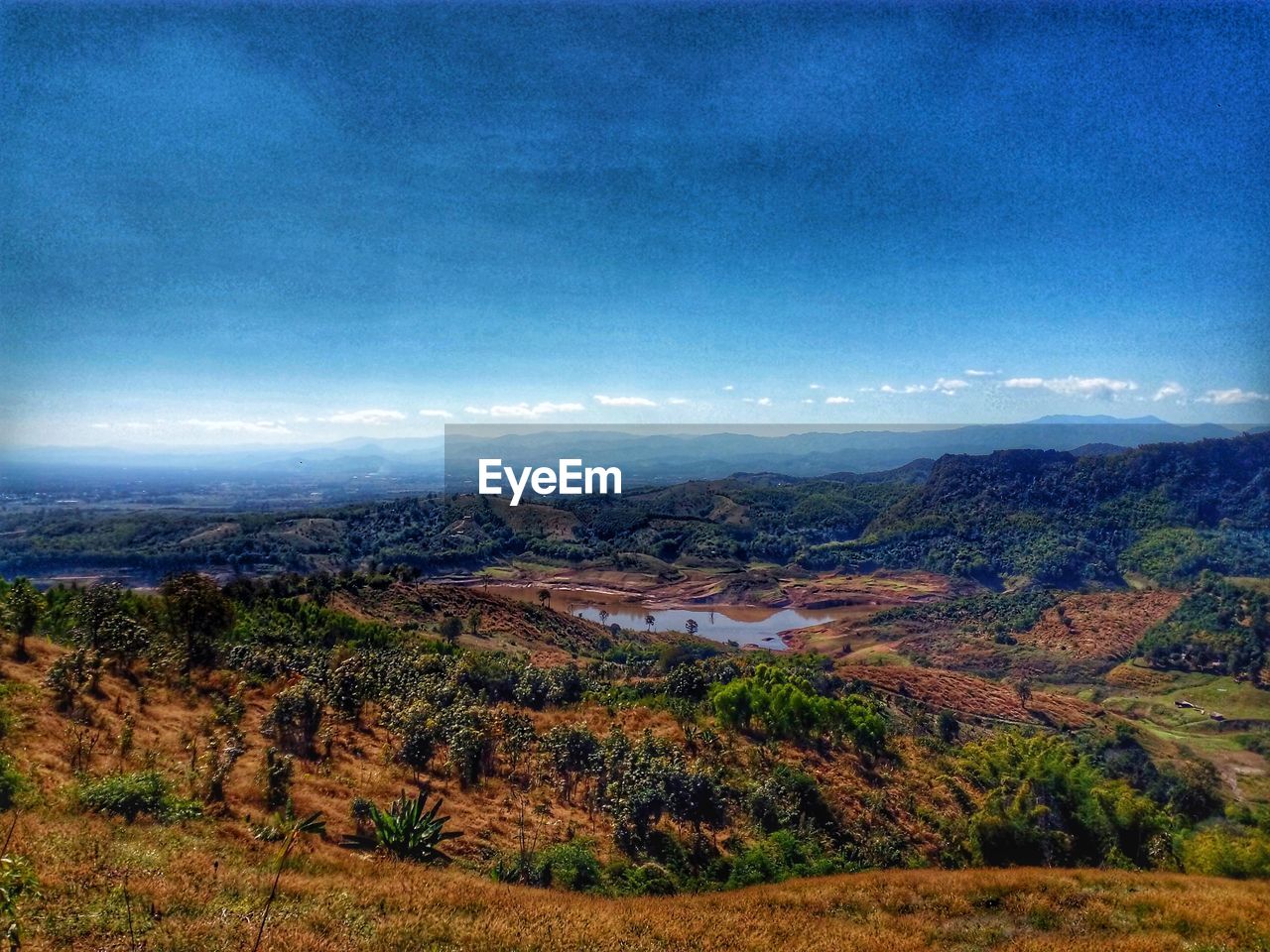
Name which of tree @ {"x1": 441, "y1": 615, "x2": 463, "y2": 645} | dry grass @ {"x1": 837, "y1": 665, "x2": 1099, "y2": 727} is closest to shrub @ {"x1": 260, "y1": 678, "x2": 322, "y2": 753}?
tree @ {"x1": 441, "y1": 615, "x2": 463, "y2": 645}

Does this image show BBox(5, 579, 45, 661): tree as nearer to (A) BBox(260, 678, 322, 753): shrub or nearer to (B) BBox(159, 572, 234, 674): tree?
(B) BBox(159, 572, 234, 674): tree

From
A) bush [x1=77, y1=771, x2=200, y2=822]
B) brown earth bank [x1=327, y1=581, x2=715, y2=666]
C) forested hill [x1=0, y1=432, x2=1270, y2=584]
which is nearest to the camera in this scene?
bush [x1=77, y1=771, x2=200, y2=822]

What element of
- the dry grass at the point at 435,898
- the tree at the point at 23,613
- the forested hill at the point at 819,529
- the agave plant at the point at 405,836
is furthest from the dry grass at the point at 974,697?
the tree at the point at 23,613

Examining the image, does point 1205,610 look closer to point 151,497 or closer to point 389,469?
point 151,497

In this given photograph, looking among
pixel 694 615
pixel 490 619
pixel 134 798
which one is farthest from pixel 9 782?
pixel 694 615

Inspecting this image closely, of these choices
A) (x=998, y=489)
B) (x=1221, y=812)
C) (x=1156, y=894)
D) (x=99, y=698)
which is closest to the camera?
(x=1156, y=894)

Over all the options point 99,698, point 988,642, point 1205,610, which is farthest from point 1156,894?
point 1205,610

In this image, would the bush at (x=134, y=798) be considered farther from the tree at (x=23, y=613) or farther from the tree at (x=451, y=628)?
the tree at (x=451, y=628)
